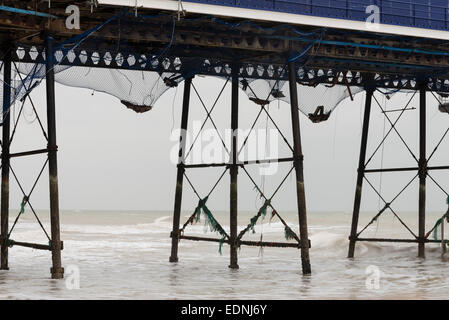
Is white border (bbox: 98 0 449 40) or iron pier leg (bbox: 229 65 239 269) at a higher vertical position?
white border (bbox: 98 0 449 40)

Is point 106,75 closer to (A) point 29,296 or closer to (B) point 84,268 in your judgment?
(B) point 84,268

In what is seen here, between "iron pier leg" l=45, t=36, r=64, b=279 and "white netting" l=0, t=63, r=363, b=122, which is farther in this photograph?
"white netting" l=0, t=63, r=363, b=122

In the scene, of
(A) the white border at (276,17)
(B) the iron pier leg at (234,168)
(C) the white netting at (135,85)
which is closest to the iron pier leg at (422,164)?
(C) the white netting at (135,85)

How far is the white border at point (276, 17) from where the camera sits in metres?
19.0

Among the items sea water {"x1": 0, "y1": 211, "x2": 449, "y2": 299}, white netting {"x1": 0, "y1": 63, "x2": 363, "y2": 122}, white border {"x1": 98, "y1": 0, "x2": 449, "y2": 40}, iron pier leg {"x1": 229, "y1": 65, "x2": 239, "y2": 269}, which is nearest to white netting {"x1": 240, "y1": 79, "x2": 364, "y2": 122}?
white netting {"x1": 0, "y1": 63, "x2": 363, "y2": 122}

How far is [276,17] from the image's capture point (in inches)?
Result: 809

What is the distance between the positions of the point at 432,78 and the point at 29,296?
54.5 feet

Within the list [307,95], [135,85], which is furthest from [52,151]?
[307,95]

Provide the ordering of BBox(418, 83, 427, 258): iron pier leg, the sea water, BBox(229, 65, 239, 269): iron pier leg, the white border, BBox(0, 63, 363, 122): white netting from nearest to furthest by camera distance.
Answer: the sea water, the white border, BBox(0, 63, 363, 122): white netting, BBox(229, 65, 239, 269): iron pier leg, BBox(418, 83, 427, 258): iron pier leg

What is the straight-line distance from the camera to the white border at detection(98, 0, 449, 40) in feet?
62.4

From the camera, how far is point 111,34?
1992 centimetres

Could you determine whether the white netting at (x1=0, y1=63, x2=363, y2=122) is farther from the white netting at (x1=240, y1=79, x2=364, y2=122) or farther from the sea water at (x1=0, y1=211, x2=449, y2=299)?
the sea water at (x1=0, y1=211, x2=449, y2=299)

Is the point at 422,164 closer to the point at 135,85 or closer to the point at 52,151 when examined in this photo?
the point at 135,85
